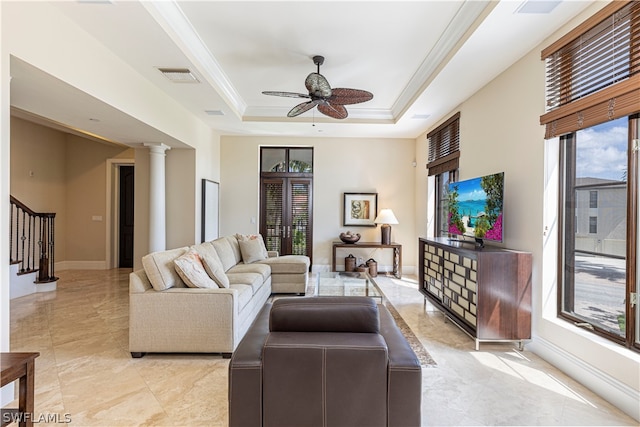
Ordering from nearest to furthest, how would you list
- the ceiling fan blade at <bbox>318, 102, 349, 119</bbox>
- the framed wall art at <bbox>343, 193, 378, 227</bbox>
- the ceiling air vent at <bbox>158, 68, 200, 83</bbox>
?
the ceiling air vent at <bbox>158, 68, 200, 83</bbox>, the ceiling fan blade at <bbox>318, 102, 349, 119</bbox>, the framed wall art at <bbox>343, 193, 378, 227</bbox>

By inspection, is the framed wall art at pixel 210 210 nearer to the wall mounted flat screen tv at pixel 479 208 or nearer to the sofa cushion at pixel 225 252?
the sofa cushion at pixel 225 252

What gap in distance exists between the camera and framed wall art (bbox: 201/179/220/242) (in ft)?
19.3

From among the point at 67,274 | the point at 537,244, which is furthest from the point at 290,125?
the point at 67,274

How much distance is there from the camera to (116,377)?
2.53 m

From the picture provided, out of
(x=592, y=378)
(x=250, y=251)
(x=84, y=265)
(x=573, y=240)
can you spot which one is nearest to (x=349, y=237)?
(x=250, y=251)

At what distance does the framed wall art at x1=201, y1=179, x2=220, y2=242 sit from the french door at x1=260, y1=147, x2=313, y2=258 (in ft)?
2.98

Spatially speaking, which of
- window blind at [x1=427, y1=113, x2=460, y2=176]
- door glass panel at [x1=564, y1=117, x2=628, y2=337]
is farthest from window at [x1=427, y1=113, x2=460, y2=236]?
door glass panel at [x1=564, y1=117, x2=628, y2=337]

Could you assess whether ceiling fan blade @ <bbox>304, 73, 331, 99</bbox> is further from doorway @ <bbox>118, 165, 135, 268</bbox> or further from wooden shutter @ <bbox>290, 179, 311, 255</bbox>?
doorway @ <bbox>118, 165, 135, 268</bbox>

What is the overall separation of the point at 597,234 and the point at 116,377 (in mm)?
3862

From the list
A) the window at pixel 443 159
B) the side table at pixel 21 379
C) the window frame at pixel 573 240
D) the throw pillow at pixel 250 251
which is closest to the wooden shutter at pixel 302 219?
the throw pillow at pixel 250 251

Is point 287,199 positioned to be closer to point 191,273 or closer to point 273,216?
point 273,216

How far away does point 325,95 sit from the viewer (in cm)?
359

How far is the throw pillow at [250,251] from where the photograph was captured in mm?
5074

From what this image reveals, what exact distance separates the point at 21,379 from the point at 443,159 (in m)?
5.34
